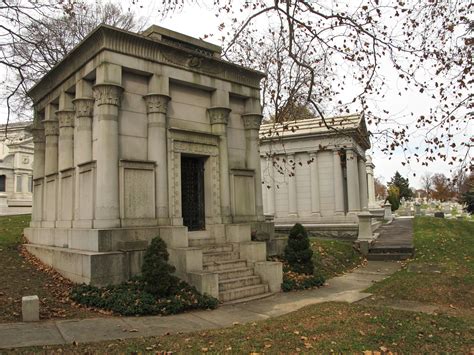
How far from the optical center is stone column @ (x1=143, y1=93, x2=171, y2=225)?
36.1ft

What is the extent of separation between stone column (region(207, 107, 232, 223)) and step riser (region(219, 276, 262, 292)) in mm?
2308

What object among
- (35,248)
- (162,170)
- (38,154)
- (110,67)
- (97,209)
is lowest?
(35,248)

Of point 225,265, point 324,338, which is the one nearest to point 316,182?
point 225,265

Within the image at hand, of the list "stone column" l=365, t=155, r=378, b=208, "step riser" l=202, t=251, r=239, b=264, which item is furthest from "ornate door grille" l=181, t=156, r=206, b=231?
"stone column" l=365, t=155, r=378, b=208

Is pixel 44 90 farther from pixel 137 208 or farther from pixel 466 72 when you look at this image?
pixel 466 72

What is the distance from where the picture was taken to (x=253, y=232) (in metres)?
12.8

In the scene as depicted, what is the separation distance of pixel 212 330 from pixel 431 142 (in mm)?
5808

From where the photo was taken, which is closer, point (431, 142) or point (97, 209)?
point (431, 142)

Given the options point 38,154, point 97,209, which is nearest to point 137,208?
point 97,209

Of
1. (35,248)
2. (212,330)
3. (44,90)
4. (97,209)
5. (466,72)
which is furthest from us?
(44,90)

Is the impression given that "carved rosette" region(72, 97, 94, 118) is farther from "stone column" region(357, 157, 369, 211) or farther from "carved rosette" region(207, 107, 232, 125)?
"stone column" region(357, 157, 369, 211)

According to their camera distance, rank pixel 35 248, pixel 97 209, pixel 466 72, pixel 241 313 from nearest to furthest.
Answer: pixel 466 72 < pixel 241 313 < pixel 97 209 < pixel 35 248

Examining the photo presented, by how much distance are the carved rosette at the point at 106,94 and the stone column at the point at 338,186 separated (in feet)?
56.0

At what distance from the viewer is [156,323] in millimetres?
7469
